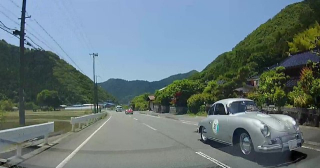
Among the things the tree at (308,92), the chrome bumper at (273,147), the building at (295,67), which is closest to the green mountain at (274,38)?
the building at (295,67)

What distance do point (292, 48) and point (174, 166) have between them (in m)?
45.4

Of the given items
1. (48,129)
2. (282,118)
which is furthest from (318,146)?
(48,129)

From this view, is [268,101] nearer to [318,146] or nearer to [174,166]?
[318,146]

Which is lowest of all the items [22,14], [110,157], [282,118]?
[110,157]

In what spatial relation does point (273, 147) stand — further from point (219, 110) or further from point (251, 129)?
point (219, 110)

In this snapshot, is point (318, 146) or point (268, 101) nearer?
point (318, 146)

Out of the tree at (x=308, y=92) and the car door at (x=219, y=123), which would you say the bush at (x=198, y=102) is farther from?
the car door at (x=219, y=123)

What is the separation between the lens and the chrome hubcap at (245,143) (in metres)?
8.35

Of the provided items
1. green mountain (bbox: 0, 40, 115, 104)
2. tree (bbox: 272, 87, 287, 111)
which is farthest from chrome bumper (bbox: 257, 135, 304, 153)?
green mountain (bbox: 0, 40, 115, 104)

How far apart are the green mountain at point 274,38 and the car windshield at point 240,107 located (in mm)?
44704

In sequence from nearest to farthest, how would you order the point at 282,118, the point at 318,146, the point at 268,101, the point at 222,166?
the point at 222,166, the point at 282,118, the point at 318,146, the point at 268,101

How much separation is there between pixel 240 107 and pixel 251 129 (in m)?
1.87

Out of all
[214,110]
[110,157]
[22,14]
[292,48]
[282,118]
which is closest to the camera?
[282,118]

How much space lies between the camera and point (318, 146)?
32.9 ft
